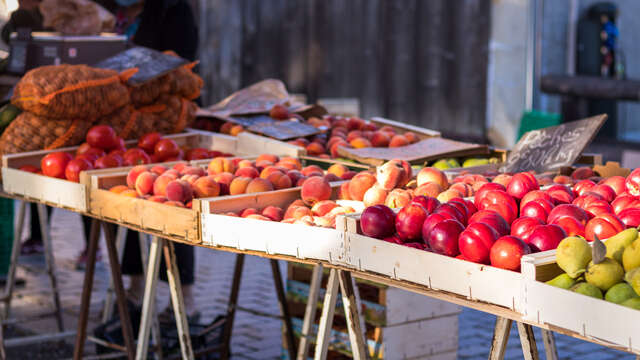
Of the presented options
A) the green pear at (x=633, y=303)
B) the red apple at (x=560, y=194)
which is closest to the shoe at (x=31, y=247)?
the red apple at (x=560, y=194)

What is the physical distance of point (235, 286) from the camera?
13.6 feet

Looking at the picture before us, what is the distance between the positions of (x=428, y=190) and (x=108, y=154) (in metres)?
1.73

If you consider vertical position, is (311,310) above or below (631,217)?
below

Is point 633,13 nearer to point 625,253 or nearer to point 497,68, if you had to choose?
point 497,68

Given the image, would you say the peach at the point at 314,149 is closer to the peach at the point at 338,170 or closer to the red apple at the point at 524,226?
the peach at the point at 338,170

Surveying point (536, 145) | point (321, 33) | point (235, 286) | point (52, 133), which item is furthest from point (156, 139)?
point (321, 33)

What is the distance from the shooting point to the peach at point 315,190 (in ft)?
9.89

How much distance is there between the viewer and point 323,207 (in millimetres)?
2910

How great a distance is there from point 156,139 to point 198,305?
1.84 metres

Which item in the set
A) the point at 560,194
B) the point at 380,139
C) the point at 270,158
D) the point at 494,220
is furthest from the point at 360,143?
the point at 494,220

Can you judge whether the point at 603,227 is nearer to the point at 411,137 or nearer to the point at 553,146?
the point at 553,146

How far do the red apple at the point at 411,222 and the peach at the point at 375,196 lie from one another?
480 millimetres

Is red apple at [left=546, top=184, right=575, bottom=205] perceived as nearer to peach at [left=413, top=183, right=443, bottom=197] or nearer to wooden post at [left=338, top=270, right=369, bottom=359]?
peach at [left=413, top=183, right=443, bottom=197]

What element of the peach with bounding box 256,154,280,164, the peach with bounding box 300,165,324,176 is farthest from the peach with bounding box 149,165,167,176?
the peach with bounding box 300,165,324,176
